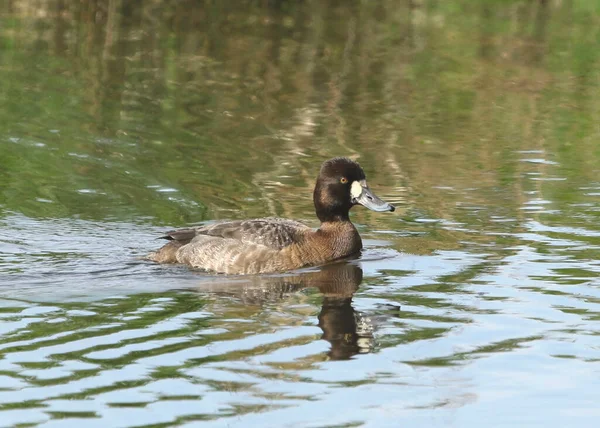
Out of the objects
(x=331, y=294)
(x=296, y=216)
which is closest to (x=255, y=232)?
(x=331, y=294)

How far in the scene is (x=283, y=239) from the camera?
37.4ft

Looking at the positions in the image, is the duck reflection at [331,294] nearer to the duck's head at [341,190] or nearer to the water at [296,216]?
the water at [296,216]

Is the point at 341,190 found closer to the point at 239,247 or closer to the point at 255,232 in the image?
the point at 255,232

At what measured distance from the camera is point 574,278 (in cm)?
1050

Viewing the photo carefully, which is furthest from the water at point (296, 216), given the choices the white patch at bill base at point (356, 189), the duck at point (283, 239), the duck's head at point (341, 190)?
the white patch at bill base at point (356, 189)

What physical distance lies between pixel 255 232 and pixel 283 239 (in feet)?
0.89

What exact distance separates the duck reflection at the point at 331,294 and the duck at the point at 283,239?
22 centimetres

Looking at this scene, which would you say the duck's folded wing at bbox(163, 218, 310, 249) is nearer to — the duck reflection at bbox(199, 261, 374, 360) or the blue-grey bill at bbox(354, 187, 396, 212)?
the duck reflection at bbox(199, 261, 374, 360)

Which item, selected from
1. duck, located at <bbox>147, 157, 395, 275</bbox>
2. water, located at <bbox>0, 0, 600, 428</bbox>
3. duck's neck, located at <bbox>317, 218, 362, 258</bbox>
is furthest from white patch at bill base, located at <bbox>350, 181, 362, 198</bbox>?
water, located at <bbox>0, 0, 600, 428</bbox>

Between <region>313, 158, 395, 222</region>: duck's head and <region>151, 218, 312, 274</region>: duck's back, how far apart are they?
0.45 meters

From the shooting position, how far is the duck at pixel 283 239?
37.2ft

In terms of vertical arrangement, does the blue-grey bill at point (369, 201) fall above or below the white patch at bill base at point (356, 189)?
below

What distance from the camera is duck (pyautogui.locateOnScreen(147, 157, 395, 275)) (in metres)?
11.3

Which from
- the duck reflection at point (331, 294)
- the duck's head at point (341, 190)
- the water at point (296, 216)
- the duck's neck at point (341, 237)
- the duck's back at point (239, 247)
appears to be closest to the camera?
the water at point (296, 216)
